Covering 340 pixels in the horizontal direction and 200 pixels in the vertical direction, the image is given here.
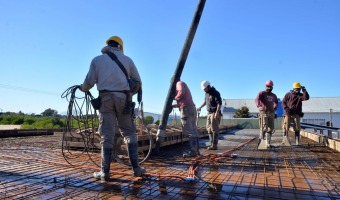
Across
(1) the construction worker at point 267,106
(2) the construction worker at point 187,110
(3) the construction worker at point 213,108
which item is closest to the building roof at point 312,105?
(1) the construction worker at point 267,106

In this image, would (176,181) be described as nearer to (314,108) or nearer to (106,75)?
(106,75)

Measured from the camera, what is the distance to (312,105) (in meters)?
48.7

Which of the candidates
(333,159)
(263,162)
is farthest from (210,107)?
(333,159)

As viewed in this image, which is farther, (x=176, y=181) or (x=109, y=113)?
(x=109, y=113)

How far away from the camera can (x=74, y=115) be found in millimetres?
4270

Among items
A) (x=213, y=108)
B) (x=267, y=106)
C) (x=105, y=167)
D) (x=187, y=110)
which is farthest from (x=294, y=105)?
(x=105, y=167)

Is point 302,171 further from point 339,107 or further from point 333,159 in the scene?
point 339,107

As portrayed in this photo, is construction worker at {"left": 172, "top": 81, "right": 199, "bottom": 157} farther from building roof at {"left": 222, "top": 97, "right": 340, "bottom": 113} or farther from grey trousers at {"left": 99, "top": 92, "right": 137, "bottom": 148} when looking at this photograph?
building roof at {"left": 222, "top": 97, "right": 340, "bottom": 113}

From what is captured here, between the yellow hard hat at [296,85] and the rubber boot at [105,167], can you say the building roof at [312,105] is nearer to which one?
the yellow hard hat at [296,85]

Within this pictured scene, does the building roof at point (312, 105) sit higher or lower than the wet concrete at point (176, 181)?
higher

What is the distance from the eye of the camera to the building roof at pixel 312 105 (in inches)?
1841

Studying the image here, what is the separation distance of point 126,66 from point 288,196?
2287 mm

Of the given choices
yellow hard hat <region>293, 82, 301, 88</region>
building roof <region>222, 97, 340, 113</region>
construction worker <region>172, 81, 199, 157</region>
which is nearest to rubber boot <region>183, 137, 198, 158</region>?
construction worker <region>172, 81, 199, 157</region>

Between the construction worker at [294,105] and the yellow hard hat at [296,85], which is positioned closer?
the construction worker at [294,105]
